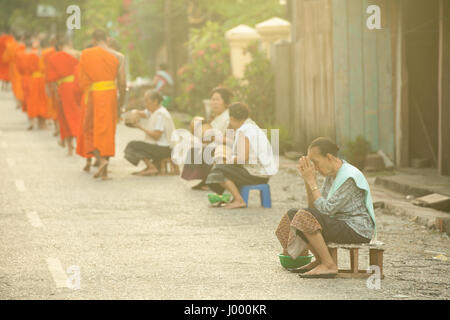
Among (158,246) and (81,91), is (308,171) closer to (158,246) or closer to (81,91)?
(158,246)

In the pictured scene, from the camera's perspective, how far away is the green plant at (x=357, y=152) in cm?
1538

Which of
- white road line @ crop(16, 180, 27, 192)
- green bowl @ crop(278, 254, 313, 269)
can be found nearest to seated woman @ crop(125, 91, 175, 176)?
white road line @ crop(16, 180, 27, 192)

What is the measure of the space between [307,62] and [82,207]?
20.6 feet

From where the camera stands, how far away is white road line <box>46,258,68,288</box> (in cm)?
790

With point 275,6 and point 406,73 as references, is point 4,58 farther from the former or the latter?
point 406,73

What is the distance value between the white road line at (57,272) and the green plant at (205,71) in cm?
1560

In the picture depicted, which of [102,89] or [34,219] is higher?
[102,89]

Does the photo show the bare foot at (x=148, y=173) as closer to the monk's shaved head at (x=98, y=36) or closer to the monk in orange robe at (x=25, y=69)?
the monk's shaved head at (x=98, y=36)

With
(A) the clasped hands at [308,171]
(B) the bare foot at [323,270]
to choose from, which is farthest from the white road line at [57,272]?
(A) the clasped hands at [308,171]

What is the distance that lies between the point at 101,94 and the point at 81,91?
3080mm

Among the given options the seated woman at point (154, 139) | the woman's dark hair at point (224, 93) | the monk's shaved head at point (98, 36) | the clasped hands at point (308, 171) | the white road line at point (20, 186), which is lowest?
the white road line at point (20, 186)

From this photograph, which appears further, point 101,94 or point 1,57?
point 1,57

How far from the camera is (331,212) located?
808 centimetres

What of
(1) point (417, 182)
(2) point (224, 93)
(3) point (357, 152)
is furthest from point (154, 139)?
(1) point (417, 182)
